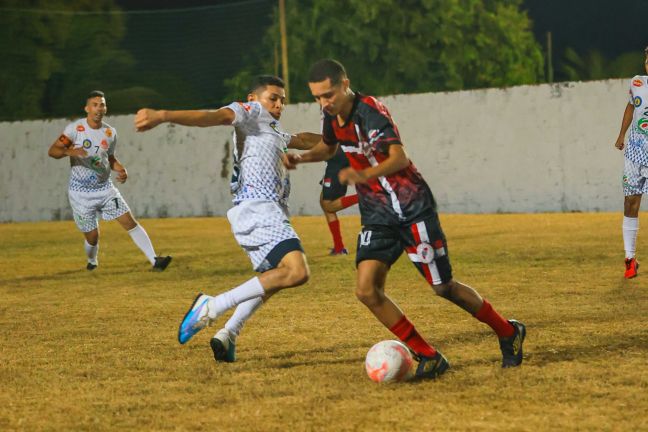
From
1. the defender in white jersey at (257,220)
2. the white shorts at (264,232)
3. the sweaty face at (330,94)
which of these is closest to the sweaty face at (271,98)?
the defender in white jersey at (257,220)

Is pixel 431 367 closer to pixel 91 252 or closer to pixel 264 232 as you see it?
pixel 264 232

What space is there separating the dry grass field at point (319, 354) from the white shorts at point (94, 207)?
665 millimetres

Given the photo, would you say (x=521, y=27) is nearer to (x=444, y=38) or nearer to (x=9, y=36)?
(x=444, y=38)

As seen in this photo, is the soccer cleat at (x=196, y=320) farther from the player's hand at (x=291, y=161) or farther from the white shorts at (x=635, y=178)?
the white shorts at (x=635, y=178)

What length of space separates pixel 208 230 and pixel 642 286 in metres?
12.1

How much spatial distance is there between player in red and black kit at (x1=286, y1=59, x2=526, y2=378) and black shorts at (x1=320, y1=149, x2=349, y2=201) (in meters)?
7.46

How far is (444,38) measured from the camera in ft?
144

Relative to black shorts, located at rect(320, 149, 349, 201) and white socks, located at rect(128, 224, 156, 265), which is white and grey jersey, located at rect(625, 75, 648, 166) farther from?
white socks, located at rect(128, 224, 156, 265)

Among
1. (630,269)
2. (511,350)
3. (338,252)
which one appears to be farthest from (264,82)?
(338,252)

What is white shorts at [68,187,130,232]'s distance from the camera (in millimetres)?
12859

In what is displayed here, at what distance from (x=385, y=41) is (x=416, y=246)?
128ft

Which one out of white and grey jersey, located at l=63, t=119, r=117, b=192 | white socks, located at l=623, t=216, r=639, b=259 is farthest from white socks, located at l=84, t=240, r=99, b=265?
white socks, located at l=623, t=216, r=639, b=259

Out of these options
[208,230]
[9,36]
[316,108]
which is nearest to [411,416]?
[208,230]

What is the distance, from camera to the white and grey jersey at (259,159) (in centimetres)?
655
